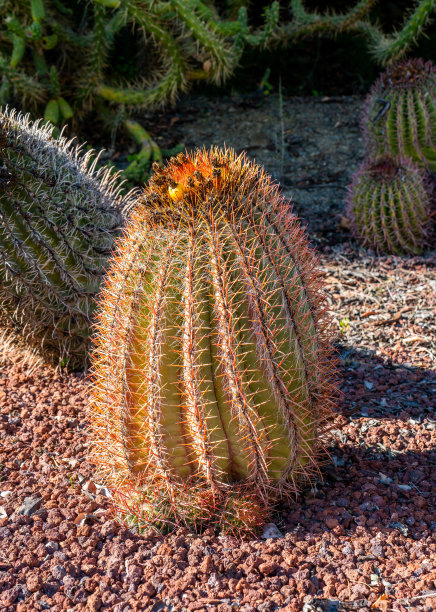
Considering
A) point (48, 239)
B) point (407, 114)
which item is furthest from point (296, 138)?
point (48, 239)

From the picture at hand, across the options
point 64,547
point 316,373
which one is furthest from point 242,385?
point 64,547

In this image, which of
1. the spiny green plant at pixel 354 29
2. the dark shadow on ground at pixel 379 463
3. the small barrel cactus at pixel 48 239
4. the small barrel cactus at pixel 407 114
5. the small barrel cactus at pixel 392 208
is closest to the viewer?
the dark shadow on ground at pixel 379 463

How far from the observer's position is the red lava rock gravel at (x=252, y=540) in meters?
1.82

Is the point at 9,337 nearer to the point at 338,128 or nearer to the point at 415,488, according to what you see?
the point at 415,488

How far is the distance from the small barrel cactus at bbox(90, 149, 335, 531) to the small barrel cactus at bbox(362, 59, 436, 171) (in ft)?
11.0

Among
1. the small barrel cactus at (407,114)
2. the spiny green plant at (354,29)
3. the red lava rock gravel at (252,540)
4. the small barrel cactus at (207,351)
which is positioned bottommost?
the red lava rock gravel at (252,540)

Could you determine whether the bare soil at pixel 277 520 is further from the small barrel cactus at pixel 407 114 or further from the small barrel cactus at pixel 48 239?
the small barrel cactus at pixel 407 114

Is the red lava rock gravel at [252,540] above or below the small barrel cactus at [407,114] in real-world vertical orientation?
below

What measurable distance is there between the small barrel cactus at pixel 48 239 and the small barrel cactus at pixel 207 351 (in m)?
0.94

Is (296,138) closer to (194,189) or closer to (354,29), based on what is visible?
(354,29)

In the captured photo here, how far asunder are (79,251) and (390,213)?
8.04ft

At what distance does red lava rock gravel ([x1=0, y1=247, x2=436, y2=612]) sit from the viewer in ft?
5.98

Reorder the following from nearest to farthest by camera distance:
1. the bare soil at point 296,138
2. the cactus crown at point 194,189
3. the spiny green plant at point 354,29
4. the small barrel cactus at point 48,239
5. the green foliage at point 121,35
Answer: the cactus crown at point 194,189
the small barrel cactus at point 48,239
the bare soil at point 296,138
the green foliage at point 121,35
the spiny green plant at point 354,29

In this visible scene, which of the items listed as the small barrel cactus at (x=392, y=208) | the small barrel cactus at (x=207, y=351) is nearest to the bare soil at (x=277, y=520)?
the small barrel cactus at (x=207, y=351)
